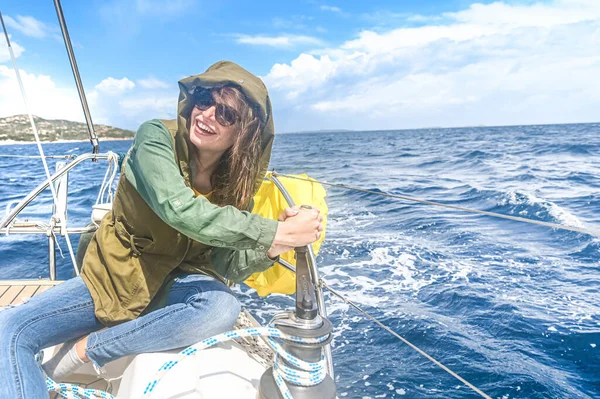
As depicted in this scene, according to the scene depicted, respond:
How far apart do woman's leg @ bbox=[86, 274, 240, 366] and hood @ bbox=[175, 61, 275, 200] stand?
1.49 ft

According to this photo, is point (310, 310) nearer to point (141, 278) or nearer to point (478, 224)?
point (141, 278)

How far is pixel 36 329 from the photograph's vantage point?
1280 mm

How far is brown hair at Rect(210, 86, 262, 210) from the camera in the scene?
142 cm

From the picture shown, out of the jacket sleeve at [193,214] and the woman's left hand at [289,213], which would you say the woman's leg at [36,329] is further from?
the woman's left hand at [289,213]

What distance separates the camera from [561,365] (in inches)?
115

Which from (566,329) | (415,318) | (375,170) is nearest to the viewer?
(566,329)

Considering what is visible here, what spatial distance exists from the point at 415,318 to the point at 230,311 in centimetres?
254

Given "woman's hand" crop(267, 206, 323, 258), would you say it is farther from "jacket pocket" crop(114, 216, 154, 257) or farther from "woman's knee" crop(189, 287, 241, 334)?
"jacket pocket" crop(114, 216, 154, 257)

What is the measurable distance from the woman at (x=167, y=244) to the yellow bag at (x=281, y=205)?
339mm

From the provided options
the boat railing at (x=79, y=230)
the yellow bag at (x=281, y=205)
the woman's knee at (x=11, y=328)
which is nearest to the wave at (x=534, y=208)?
the yellow bag at (x=281, y=205)

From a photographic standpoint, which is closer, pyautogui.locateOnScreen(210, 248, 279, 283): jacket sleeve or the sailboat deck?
pyautogui.locateOnScreen(210, 248, 279, 283): jacket sleeve

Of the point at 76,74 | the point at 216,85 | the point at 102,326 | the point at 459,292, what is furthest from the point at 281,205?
the point at 459,292

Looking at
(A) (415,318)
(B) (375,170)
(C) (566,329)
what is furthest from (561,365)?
(B) (375,170)

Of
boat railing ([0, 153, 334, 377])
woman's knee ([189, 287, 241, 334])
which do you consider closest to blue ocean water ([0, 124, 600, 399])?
boat railing ([0, 153, 334, 377])
